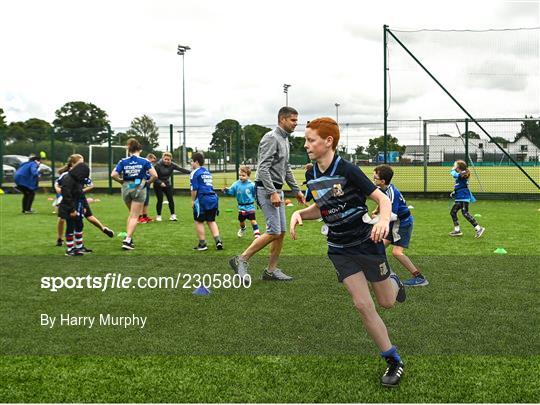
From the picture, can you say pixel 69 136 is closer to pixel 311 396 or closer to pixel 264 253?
pixel 264 253

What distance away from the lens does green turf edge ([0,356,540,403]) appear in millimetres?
3951

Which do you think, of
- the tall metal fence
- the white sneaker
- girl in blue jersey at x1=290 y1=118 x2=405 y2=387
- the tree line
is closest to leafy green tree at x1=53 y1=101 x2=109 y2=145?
the tree line

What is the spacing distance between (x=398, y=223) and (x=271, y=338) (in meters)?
2.74

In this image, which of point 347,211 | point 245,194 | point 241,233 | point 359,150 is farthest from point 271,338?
point 359,150

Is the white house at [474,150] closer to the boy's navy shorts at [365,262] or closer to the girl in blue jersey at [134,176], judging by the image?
the girl in blue jersey at [134,176]

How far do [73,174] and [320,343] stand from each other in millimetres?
6616

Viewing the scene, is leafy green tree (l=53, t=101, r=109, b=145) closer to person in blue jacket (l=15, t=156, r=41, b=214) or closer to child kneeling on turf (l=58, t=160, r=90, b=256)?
person in blue jacket (l=15, t=156, r=41, b=214)

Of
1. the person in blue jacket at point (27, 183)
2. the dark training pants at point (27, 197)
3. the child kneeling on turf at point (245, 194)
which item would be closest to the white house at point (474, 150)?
the child kneeling on turf at point (245, 194)

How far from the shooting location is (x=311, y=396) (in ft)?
13.0

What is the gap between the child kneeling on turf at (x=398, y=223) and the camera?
7023mm

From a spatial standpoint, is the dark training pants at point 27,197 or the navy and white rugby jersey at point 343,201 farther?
the dark training pants at point 27,197

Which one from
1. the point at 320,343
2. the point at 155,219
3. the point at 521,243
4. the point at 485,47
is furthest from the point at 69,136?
the point at 320,343

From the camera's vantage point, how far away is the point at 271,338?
5250mm

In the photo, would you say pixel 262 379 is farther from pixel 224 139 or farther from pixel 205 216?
pixel 224 139
